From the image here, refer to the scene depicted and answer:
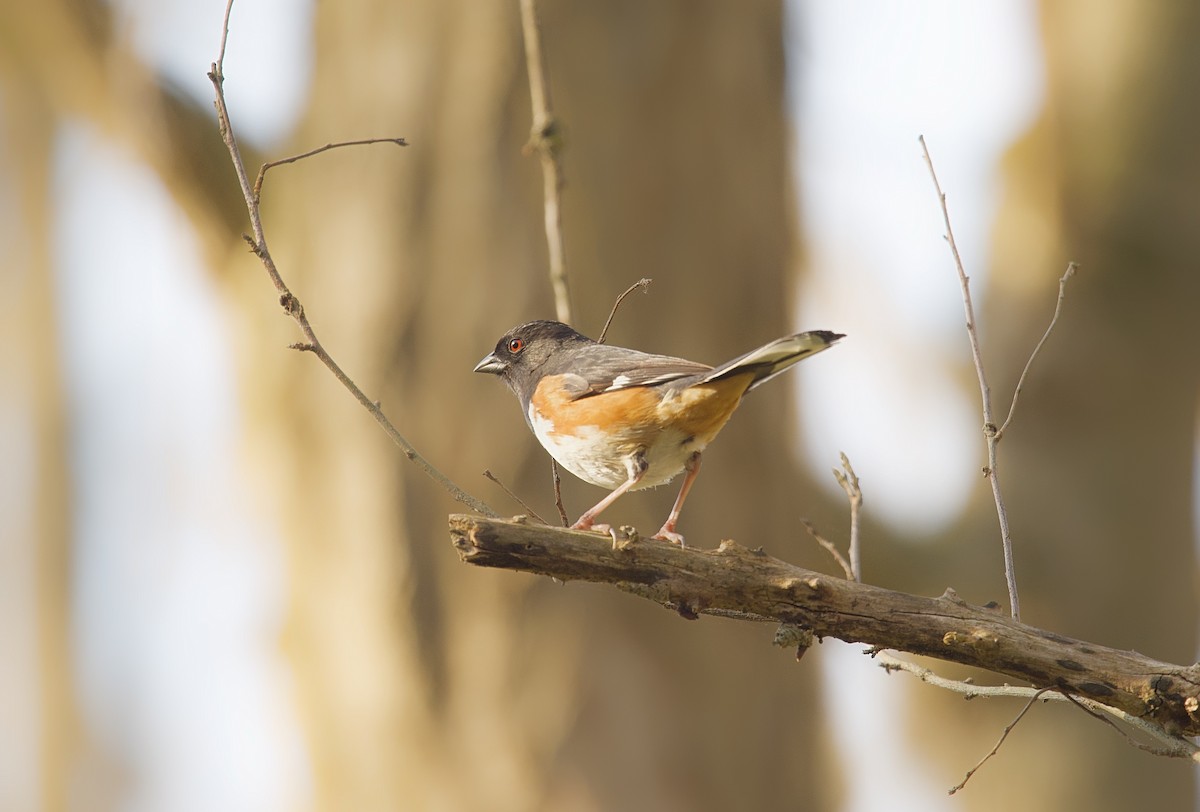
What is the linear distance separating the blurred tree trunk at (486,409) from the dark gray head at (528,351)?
1.75 metres

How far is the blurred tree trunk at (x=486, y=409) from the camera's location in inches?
203

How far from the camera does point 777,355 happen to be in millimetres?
2297

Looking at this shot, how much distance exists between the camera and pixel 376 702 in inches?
207

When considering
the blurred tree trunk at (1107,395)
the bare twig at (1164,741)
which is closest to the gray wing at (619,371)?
the bare twig at (1164,741)

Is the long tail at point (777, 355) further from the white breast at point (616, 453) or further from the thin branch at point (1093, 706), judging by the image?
the thin branch at point (1093, 706)

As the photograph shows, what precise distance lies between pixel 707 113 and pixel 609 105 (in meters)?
0.72

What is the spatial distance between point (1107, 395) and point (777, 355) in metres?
4.92

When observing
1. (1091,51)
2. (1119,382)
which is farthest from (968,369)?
(1091,51)

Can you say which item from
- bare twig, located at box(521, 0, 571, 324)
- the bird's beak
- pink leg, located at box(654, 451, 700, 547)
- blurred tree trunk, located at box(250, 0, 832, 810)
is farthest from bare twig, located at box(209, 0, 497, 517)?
blurred tree trunk, located at box(250, 0, 832, 810)

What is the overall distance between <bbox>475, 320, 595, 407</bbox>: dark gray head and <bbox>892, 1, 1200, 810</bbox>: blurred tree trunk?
375 cm

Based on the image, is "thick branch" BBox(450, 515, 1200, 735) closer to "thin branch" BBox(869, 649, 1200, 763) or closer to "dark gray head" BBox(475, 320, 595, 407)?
"thin branch" BBox(869, 649, 1200, 763)

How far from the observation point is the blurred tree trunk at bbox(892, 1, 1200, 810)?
6.30 meters

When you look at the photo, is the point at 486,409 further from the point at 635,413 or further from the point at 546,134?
the point at 635,413

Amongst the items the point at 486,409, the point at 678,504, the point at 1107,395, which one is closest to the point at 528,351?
the point at 678,504
